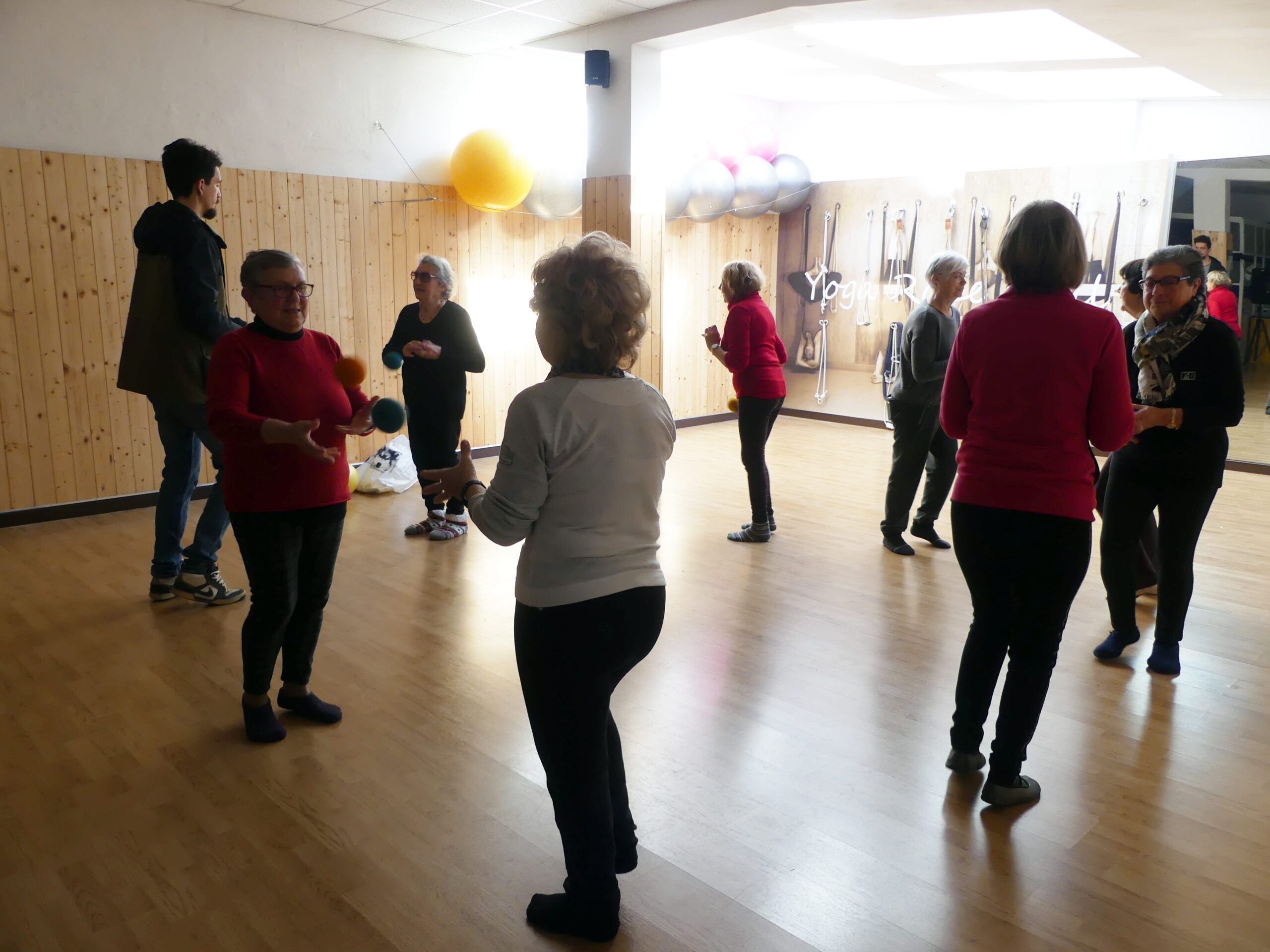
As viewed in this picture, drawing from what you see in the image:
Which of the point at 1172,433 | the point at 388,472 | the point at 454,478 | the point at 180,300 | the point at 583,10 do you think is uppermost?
the point at 583,10

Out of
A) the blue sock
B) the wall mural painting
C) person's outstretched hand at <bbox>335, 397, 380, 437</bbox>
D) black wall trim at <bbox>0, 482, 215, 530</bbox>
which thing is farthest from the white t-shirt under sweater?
the wall mural painting

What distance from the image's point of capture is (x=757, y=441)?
506 cm

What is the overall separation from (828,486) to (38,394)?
5.14 m

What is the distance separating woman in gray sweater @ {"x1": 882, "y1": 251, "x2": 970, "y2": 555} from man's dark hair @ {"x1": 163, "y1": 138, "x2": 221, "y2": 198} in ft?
10.7

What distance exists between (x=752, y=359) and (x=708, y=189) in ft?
12.0

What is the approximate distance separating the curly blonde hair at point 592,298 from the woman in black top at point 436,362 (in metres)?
3.19

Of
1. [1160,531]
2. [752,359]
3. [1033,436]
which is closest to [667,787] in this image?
[1033,436]

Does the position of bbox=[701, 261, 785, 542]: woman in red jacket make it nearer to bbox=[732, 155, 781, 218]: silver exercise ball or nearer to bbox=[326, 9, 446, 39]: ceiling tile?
bbox=[326, 9, 446, 39]: ceiling tile

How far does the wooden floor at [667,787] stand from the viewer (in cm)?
204

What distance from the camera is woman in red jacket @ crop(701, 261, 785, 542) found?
16.1 ft

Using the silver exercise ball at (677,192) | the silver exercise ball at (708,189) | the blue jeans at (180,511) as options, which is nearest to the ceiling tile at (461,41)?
the silver exercise ball at (677,192)

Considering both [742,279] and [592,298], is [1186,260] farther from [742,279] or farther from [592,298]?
[592,298]

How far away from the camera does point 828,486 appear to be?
261 inches

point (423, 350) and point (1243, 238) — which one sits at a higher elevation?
point (1243, 238)
